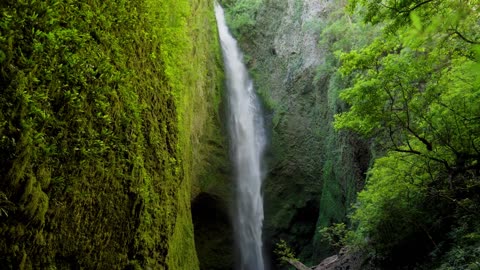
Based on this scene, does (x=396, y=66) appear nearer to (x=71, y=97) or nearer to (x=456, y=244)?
(x=456, y=244)

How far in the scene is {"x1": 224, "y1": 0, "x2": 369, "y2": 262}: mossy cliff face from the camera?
1385 centimetres

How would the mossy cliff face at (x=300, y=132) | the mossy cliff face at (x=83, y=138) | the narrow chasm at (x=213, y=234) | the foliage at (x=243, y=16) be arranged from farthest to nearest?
the foliage at (x=243, y=16)
the mossy cliff face at (x=300, y=132)
the narrow chasm at (x=213, y=234)
the mossy cliff face at (x=83, y=138)

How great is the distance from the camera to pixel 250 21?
1797 cm

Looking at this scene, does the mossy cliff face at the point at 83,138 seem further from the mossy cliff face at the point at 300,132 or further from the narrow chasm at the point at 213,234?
the mossy cliff face at the point at 300,132

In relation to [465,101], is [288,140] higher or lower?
higher

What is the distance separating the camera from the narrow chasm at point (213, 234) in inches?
535

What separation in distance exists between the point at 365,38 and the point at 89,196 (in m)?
10.5

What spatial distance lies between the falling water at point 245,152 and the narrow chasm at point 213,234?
0.44 meters

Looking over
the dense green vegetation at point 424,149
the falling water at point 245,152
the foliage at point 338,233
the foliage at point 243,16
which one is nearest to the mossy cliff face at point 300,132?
the foliage at point 243,16

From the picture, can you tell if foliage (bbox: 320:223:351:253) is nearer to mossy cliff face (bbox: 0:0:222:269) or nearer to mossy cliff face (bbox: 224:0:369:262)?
mossy cliff face (bbox: 224:0:369:262)

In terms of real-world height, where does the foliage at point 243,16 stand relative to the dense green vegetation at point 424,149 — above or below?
above

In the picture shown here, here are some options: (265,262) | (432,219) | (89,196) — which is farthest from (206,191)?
(89,196)

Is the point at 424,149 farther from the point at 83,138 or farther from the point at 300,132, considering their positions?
the point at 300,132

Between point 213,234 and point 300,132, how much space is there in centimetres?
593
